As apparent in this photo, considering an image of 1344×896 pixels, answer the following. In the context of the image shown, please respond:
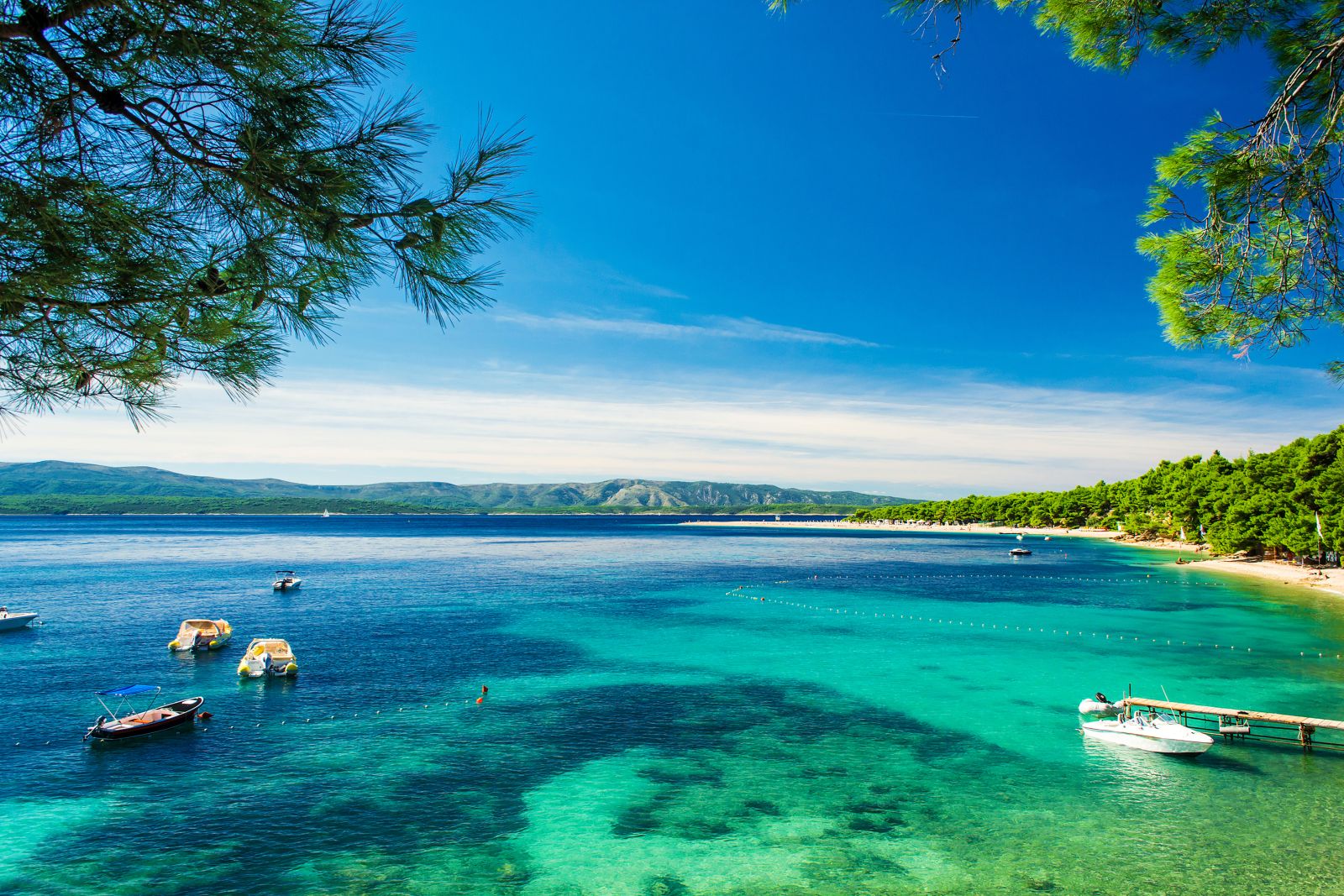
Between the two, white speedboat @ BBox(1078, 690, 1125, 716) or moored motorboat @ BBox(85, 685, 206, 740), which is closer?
moored motorboat @ BBox(85, 685, 206, 740)

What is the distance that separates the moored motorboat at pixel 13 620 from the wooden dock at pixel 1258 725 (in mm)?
65836

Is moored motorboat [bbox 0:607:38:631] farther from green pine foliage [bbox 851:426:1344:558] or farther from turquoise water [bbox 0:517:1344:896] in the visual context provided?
green pine foliage [bbox 851:426:1344:558]

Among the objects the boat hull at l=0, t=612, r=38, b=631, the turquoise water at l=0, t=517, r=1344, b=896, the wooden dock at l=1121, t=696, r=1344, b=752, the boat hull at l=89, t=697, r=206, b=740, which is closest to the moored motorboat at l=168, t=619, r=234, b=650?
the turquoise water at l=0, t=517, r=1344, b=896

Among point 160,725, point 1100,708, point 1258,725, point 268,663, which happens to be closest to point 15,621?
point 268,663

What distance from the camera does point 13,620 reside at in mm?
44594

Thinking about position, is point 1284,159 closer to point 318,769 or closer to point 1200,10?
point 1200,10

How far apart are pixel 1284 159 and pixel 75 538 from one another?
696ft

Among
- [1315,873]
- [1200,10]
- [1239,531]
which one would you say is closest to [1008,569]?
[1239,531]

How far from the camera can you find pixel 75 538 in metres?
156

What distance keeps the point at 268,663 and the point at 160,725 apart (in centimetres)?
799

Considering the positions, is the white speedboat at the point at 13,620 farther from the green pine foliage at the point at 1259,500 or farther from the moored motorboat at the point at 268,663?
the green pine foliage at the point at 1259,500

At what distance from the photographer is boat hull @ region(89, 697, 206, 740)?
24500mm

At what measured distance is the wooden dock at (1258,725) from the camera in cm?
2348

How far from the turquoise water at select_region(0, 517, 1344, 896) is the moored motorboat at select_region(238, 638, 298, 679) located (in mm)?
1074
